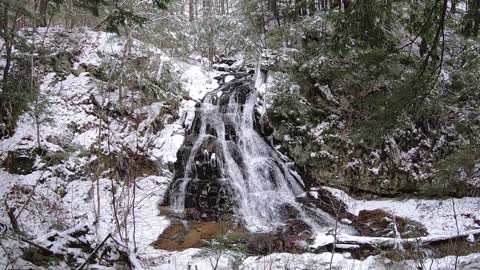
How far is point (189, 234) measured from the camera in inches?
350

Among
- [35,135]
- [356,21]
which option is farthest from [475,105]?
[35,135]

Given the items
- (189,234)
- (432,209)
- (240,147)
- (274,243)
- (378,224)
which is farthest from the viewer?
(240,147)

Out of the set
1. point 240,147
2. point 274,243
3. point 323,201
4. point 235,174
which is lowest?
point 274,243

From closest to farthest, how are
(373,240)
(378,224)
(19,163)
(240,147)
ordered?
(373,240)
(19,163)
(378,224)
(240,147)

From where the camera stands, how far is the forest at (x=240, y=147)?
797cm

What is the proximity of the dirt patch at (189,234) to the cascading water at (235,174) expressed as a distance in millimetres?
422

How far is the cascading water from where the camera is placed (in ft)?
33.0

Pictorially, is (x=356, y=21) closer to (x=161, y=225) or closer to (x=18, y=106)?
(x=161, y=225)

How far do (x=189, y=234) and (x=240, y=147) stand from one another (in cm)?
399

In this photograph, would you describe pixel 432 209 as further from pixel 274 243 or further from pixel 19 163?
pixel 19 163

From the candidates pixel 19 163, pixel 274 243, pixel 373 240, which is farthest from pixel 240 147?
pixel 19 163

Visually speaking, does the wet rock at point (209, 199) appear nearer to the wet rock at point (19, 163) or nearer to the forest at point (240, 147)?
the forest at point (240, 147)

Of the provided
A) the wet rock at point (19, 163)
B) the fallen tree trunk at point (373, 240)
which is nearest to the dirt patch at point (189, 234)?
the fallen tree trunk at point (373, 240)

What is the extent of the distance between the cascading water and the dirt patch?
422mm
